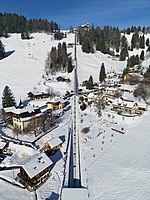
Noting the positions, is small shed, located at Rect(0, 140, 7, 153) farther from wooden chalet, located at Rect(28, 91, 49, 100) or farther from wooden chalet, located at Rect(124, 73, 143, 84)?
wooden chalet, located at Rect(124, 73, 143, 84)

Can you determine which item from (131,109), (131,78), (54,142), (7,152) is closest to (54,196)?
(54,142)

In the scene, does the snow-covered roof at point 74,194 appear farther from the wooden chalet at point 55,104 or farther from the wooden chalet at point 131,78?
the wooden chalet at point 131,78

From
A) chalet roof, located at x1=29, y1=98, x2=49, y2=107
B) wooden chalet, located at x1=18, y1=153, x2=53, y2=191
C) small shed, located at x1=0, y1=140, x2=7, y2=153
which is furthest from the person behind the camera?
chalet roof, located at x1=29, y1=98, x2=49, y2=107

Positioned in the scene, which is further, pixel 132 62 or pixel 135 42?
pixel 135 42

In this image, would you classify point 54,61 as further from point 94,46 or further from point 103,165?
point 103,165

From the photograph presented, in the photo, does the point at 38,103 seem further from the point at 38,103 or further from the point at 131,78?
the point at 131,78

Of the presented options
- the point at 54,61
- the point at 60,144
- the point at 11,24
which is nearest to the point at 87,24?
the point at 11,24


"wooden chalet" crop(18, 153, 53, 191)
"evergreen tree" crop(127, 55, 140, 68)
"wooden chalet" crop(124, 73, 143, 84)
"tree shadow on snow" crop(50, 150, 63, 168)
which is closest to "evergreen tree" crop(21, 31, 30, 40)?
"evergreen tree" crop(127, 55, 140, 68)
